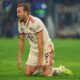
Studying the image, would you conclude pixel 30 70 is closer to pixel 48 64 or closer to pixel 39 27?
pixel 48 64

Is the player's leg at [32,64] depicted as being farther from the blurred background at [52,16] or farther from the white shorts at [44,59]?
the blurred background at [52,16]

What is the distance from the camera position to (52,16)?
42.2m

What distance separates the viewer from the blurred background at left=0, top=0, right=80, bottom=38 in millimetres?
40062

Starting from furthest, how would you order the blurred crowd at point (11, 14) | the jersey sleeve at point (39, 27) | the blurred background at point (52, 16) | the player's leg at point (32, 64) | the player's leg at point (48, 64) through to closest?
the blurred background at point (52, 16), the blurred crowd at point (11, 14), the player's leg at point (32, 64), the player's leg at point (48, 64), the jersey sleeve at point (39, 27)

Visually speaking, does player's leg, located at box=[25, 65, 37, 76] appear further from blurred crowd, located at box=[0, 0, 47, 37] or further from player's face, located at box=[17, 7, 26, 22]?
blurred crowd, located at box=[0, 0, 47, 37]

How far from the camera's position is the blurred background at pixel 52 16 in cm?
4006

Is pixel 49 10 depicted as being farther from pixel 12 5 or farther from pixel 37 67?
pixel 37 67

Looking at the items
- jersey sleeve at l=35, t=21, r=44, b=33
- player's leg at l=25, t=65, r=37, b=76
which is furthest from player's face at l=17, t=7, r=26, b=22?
player's leg at l=25, t=65, r=37, b=76

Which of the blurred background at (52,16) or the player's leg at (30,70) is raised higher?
the player's leg at (30,70)

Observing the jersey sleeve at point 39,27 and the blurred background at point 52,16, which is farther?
the blurred background at point 52,16

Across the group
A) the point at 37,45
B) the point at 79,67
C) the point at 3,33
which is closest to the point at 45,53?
the point at 37,45

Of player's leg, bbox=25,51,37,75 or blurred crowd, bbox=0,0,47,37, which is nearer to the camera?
player's leg, bbox=25,51,37,75

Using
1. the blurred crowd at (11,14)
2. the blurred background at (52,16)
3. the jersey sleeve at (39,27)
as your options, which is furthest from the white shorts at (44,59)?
the blurred background at (52,16)

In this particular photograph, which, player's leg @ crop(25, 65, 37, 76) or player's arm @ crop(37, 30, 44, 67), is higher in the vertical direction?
player's arm @ crop(37, 30, 44, 67)
